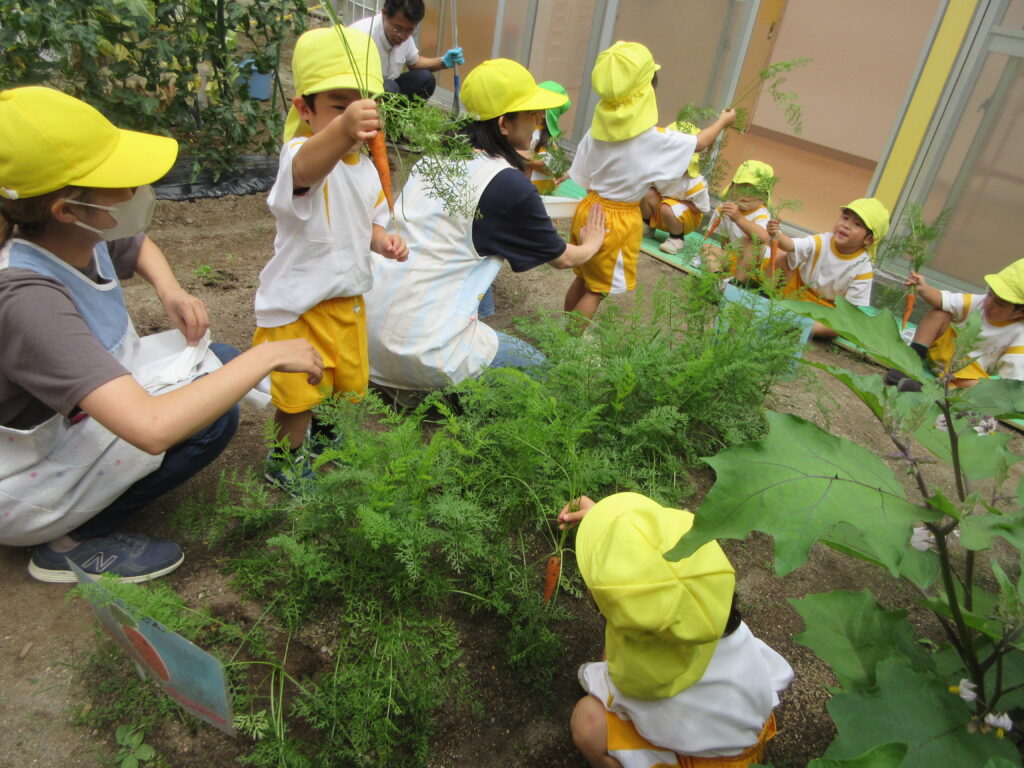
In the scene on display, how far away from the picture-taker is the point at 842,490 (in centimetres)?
102

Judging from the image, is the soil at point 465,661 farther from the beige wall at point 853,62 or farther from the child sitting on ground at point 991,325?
the beige wall at point 853,62

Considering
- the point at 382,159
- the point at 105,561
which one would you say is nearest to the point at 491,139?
the point at 382,159

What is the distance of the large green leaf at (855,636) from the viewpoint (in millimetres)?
1321

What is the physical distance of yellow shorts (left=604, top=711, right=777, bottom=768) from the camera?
1521mm

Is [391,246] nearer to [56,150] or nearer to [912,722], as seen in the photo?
[56,150]

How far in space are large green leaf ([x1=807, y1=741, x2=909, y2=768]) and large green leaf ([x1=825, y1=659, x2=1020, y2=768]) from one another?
140mm

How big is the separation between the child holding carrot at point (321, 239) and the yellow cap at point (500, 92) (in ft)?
1.76

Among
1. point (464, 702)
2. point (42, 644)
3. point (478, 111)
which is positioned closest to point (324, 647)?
point (464, 702)

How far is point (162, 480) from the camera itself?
6.32 feet

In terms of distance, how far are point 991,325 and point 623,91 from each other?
2145 mm

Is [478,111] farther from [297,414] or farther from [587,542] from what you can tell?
[587,542]

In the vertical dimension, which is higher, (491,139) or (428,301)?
(491,139)

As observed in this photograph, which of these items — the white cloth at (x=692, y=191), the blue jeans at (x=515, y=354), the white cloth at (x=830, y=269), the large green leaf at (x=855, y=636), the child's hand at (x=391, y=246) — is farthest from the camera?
the white cloth at (x=692, y=191)

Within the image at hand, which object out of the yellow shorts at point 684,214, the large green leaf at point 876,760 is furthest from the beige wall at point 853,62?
the large green leaf at point 876,760
